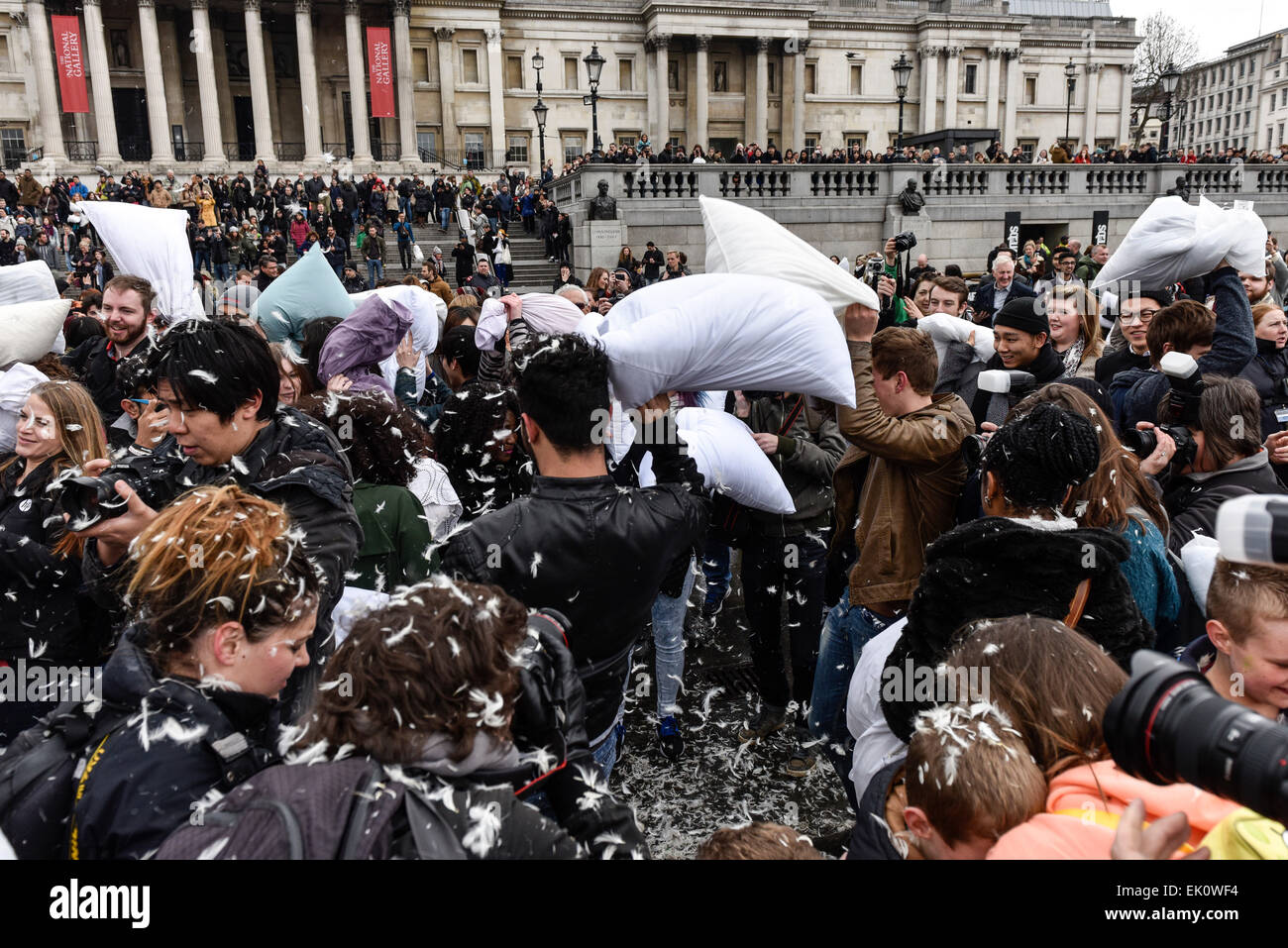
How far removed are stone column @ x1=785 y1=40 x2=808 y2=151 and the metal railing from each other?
128ft

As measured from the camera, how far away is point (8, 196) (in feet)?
81.4

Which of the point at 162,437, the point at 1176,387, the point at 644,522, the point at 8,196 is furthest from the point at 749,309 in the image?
the point at 8,196

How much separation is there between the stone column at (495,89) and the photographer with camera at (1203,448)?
166 ft

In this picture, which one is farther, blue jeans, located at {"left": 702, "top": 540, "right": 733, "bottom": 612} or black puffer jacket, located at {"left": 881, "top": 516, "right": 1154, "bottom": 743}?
blue jeans, located at {"left": 702, "top": 540, "right": 733, "bottom": 612}

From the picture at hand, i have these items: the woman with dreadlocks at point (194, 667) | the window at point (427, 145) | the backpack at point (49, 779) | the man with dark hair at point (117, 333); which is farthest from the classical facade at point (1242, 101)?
the backpack at point (49, 779)

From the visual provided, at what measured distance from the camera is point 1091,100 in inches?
2349

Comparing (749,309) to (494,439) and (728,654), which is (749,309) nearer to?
(494,439)

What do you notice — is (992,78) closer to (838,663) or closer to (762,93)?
(762,93)

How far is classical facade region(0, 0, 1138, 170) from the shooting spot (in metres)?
43.4

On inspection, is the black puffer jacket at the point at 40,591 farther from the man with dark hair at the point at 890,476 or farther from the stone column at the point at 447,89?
the stone column at the point at 447,89

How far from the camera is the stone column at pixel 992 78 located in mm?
56438

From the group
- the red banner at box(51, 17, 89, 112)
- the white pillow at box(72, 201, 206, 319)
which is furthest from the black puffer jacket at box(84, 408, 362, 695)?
the red banner at box(51, 17, 89, 112)

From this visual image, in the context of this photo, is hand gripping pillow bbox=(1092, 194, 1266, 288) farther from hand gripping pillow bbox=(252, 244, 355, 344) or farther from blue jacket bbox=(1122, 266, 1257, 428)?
hand gripping pillow bbox=(252, 244, 355, 344)

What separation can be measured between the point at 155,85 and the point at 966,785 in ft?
170
